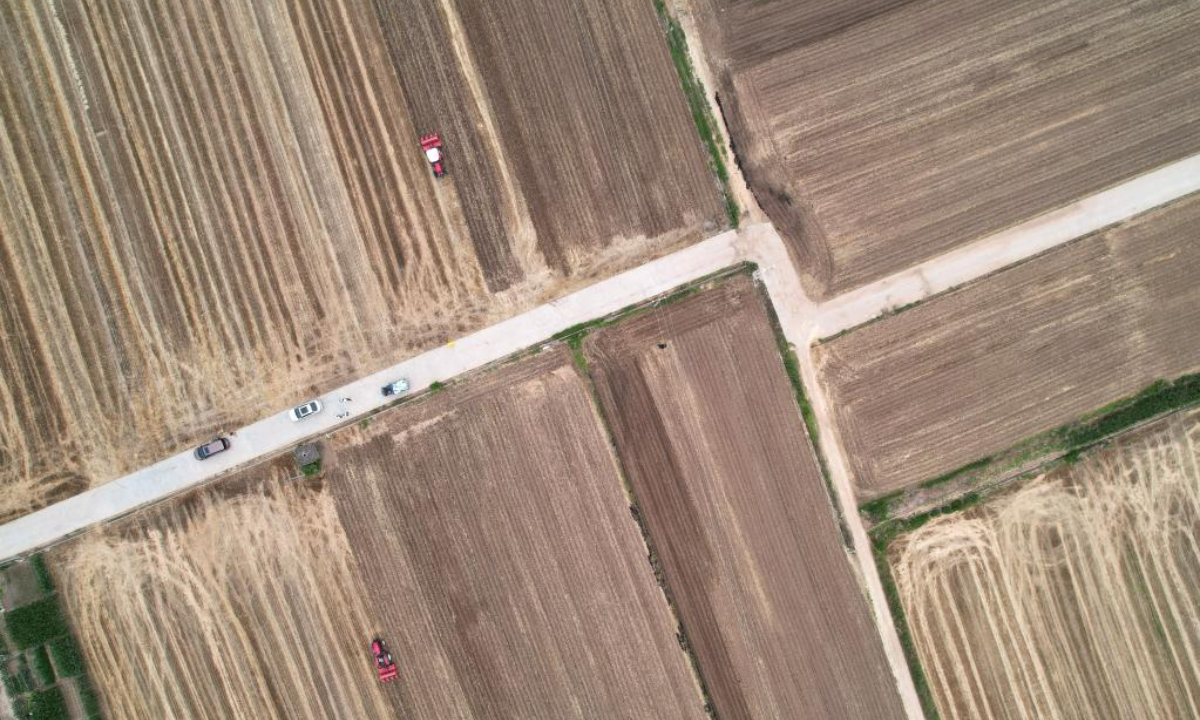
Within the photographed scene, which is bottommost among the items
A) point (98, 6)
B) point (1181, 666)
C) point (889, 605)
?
point (1181, 666)

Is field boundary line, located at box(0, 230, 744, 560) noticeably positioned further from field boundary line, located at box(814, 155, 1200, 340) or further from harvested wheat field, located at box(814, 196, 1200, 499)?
harvested wheat field, located at box(814, 196, 1200, 499)

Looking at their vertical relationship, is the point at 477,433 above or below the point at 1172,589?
above

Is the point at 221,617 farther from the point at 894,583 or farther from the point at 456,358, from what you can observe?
the point at 894,583

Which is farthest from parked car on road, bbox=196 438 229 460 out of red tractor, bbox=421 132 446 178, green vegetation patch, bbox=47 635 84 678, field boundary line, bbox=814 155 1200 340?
field boundary line, bbox=814 155 1200 340

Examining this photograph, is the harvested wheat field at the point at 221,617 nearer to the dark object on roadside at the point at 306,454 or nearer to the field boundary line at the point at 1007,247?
the dark object on roadside at the point at 306,454

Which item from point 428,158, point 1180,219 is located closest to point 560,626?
point 428,158

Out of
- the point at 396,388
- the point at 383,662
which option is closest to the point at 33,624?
the point at 383,662

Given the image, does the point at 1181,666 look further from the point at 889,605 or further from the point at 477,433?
the point at 477,433
